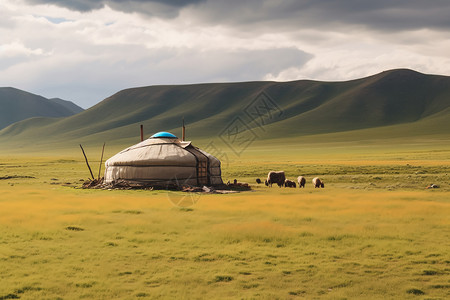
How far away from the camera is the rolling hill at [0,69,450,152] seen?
134 m

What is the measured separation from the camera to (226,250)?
357 inches

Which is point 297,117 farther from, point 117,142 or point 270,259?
point 270,259

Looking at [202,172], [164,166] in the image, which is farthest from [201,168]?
[164,166]

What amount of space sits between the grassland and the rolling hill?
104m

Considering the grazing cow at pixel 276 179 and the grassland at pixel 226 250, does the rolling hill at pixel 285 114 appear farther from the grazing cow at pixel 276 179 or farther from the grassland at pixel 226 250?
the grassland at pixel 226 250

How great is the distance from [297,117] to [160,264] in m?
141

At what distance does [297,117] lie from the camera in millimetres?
146625

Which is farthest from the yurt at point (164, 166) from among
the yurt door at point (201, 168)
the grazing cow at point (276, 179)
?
the grazing cow at point (276, 179)


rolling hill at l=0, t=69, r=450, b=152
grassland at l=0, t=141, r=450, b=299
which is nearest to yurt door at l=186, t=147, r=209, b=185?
grassland at l=0, t=141, r=450, b=299

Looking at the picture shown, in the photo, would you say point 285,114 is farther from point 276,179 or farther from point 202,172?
point 202,172

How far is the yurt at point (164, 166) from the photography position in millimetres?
22891

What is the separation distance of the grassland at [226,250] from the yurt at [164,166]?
646cm

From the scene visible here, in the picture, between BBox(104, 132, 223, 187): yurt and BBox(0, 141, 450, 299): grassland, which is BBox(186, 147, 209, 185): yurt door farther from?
BBox(0, 141, 450, 299): grassland

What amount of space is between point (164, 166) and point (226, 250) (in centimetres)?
1426
